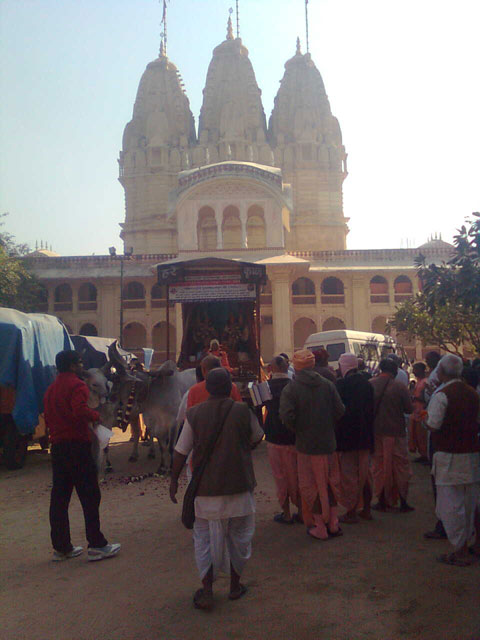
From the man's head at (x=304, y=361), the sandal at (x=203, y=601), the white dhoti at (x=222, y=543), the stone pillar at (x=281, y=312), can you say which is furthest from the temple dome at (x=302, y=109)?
the sandal at (x=203, y=601)

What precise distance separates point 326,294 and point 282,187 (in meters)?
6.76

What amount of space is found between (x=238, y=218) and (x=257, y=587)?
33.7 m

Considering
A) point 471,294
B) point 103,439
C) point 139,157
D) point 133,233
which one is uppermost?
point 139,157

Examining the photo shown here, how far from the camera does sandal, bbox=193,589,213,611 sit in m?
3.95

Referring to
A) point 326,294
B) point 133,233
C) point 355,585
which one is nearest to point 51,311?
point 133,233

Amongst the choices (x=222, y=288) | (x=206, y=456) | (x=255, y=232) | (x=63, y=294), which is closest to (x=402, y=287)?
(x=255, y=232)

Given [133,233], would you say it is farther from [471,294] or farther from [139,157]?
[471,294]

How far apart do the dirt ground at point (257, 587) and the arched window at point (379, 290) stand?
28101 mm

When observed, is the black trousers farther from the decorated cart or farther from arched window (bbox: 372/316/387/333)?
arched window (bbox: 372/316/387/333)

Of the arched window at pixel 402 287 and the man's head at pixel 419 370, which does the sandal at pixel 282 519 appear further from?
the arched window at pixel 402 287

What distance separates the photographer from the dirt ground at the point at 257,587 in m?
3.69

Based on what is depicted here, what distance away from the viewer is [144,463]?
991 centimetres

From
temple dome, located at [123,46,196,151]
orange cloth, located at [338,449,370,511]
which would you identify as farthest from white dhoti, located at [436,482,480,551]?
temple dome, located at [123,46,196,151]

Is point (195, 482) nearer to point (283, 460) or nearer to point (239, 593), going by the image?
point (239, 593)
